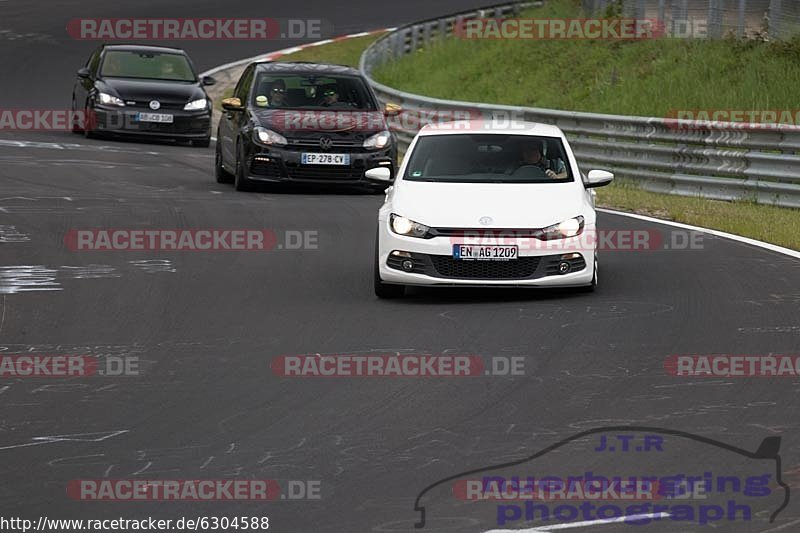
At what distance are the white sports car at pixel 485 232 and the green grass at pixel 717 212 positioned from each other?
3.37m

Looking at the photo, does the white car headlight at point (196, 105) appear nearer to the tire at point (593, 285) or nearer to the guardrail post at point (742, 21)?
the guardrail post at point (742, 21)

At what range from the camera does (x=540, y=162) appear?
1302 cm

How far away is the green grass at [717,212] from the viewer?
15783mm

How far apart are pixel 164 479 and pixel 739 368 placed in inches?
149

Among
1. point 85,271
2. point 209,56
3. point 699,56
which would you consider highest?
point 85,271

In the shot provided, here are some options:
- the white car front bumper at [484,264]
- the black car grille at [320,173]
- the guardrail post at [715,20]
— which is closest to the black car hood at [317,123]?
the black car grille at [320,173]

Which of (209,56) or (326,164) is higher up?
(326,164)

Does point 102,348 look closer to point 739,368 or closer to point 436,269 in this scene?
point 436,269

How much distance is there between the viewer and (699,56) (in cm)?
Result: 2839

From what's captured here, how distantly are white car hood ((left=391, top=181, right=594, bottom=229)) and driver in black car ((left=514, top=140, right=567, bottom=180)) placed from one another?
26cm

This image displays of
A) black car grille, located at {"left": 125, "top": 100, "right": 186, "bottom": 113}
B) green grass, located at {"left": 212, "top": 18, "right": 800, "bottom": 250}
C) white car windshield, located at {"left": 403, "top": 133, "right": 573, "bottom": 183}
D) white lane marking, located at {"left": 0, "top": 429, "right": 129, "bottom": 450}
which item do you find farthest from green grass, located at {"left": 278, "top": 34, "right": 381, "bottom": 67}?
white lane marking, located at {"left": 0, "top": 429, "right": 129, "bottom": 450}

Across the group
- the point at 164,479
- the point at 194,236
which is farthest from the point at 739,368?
the point at 194,236

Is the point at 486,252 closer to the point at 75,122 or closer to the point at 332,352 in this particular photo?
the point at 332,352

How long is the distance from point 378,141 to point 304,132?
0.93 m
